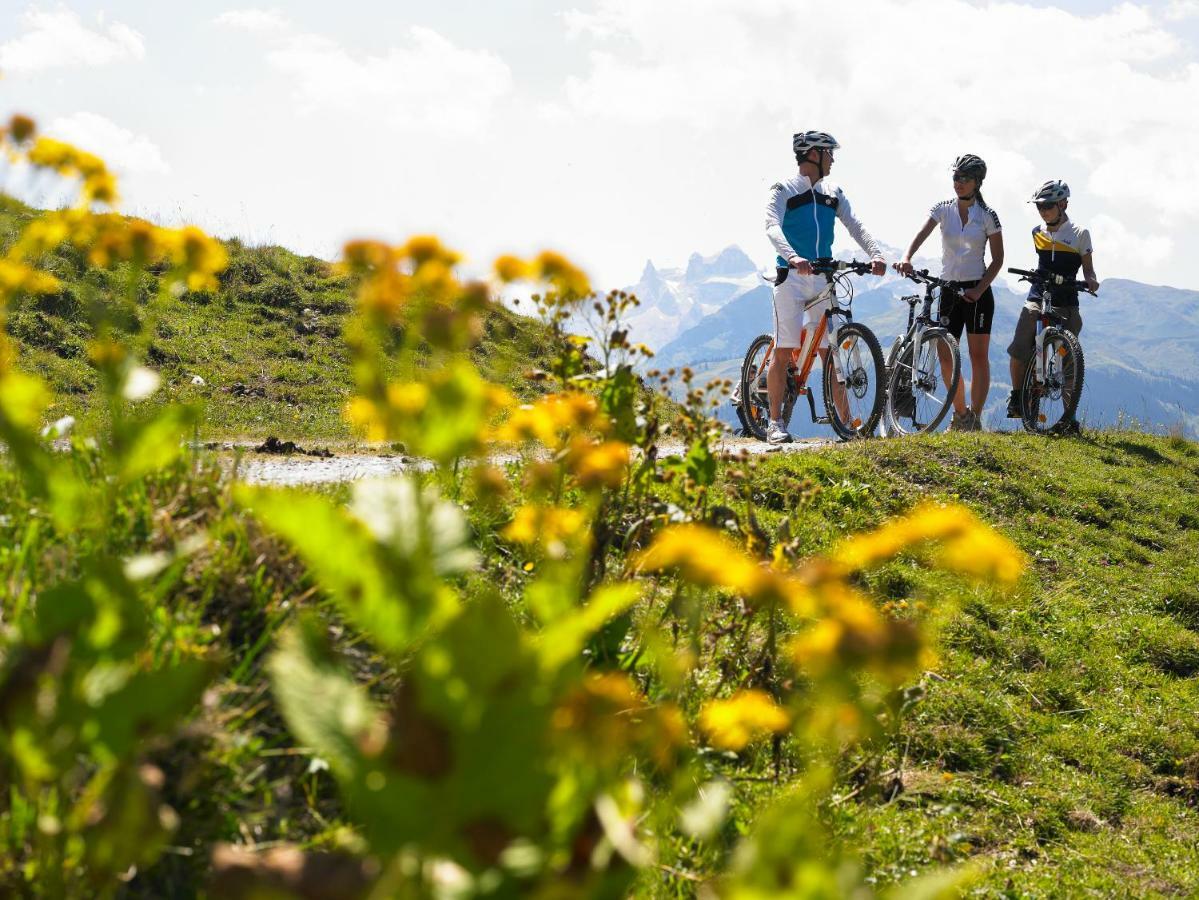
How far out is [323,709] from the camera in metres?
1.10

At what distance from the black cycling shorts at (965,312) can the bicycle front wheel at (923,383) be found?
0.20 meters

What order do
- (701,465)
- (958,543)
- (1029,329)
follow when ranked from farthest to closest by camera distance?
1. (1029,329)
2. (701,465)
3. (958,543)

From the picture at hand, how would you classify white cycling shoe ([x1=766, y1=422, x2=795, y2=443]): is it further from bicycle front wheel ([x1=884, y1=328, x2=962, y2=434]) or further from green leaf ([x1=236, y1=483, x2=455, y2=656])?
green leaf ([x1=236, y1=483, x2=455, y2=656])

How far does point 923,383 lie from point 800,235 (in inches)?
96.7

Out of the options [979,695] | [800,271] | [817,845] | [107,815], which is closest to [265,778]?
[107,815]

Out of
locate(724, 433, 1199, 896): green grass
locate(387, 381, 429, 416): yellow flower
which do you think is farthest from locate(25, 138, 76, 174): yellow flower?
locate(724, 433, 1199, 896): green grass

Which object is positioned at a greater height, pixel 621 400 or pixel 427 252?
pixel 427 252

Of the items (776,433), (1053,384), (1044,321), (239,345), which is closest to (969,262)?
(1044,321)

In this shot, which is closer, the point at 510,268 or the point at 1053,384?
the point at 510,268

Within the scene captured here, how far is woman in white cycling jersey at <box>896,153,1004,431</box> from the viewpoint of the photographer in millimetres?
10211

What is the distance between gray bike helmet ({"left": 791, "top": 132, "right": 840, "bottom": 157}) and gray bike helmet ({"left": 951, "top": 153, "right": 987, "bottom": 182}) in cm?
171

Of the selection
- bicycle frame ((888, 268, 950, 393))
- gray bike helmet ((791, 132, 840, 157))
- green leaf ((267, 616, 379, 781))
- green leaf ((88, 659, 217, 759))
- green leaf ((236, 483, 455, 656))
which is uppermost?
gray bike helmet ((791, 132, 840, 157))

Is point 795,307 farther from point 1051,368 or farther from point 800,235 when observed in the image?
point 1051,368

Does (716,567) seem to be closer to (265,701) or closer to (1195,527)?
(265,701)
